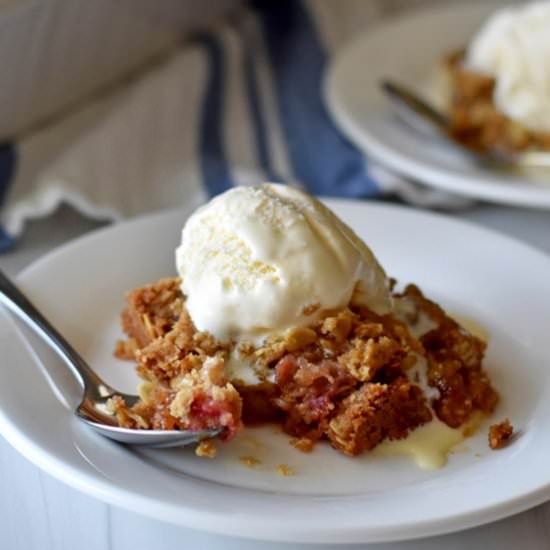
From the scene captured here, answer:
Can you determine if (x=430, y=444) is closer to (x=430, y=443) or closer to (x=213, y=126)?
(x=430, y=443)

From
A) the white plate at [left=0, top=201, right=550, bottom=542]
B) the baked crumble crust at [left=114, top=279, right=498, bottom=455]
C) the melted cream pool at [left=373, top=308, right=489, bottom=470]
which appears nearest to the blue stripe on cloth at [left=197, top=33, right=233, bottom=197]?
the white plate at [left=0, top=201, right=550, bottom=542]

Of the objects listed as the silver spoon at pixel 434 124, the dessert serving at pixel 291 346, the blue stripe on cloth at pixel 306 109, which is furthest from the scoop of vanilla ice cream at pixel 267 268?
the silver spoon at pixel 434 124

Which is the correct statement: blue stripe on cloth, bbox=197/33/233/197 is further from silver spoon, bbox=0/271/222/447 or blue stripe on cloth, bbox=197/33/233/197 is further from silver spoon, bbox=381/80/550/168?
silver spoon, bbox=0/271/222/447

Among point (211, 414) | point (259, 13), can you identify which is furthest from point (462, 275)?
point (259, 13)

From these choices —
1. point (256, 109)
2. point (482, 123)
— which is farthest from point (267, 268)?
point (256, 109)

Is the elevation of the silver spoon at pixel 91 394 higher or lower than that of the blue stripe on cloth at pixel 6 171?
higher

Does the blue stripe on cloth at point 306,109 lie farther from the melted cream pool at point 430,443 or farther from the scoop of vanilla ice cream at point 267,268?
the melted cream pool at point 430,443
